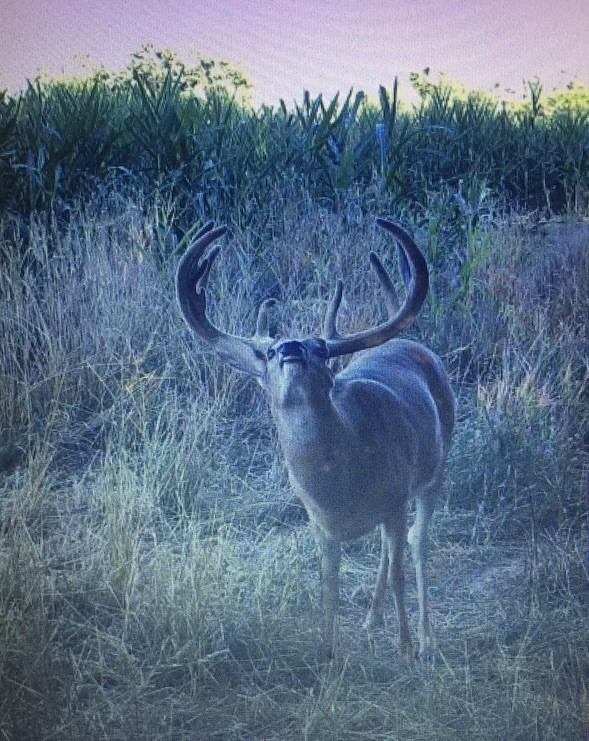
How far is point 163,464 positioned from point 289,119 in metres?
0.84

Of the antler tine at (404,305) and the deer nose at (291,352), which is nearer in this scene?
the deer nose at (291,352)

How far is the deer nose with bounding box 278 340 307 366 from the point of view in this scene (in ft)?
5.54

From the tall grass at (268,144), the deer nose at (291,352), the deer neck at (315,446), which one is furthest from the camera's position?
the tall grass at (268,144)

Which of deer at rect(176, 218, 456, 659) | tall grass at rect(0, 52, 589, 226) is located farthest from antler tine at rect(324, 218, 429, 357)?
tall grass at rect(0, 52, 589, 226)

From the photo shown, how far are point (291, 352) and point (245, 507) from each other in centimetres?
47

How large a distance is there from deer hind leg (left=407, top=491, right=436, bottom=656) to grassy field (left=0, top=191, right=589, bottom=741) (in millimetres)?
27

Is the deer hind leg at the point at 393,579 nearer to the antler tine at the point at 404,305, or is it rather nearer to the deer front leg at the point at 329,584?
the deer front leg at the point at 329,584

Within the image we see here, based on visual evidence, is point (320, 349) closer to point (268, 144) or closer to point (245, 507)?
point (245, 507)

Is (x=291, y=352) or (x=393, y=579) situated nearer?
(x=291, y=352)

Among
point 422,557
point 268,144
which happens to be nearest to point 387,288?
point 422,557

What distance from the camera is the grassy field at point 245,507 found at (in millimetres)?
1834

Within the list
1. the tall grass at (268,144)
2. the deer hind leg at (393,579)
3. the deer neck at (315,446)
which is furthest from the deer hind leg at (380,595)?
the tall grass at (268,144)

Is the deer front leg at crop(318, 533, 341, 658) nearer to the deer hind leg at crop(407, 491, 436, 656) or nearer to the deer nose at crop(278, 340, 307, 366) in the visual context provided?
the deer hind leg at crop(407, 491, 436, 656)

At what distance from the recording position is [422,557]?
6.69ft
